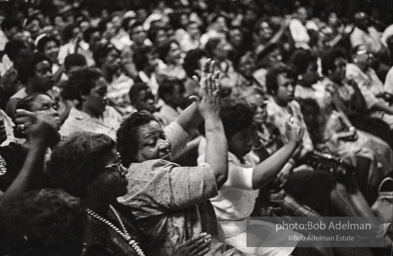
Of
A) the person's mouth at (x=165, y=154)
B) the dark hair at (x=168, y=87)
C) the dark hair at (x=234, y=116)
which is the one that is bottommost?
the dark hair at (x=168, y=87)

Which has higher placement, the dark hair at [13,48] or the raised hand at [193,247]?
the dark hair at [13,48]

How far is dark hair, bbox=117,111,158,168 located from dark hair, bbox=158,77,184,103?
693 millimetres

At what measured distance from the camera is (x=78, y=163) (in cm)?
221

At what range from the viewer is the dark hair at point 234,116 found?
108 inches

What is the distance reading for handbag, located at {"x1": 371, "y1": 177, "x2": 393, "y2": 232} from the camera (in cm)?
348

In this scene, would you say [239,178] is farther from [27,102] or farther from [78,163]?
[27,102]

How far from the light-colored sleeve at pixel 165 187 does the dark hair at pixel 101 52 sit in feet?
3.32

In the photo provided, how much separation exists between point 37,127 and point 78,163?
0.22 m

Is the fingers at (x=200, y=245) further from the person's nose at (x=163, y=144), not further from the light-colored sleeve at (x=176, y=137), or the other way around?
the light-colored sleeve at (x=176, y=137)

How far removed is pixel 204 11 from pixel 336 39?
0.81m

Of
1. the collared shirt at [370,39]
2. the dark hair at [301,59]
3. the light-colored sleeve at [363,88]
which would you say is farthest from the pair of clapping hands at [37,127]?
the collared shirt at [370,39]

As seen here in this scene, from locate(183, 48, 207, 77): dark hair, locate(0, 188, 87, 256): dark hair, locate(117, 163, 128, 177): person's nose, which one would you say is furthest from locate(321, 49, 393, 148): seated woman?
locate(0, 188, 87, 256): dark hair

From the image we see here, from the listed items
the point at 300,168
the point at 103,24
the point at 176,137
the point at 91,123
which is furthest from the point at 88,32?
the point at 300,168

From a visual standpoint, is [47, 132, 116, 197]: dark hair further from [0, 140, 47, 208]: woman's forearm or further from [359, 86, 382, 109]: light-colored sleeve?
[359, 86, 382, 109]: light-colored sleeve
